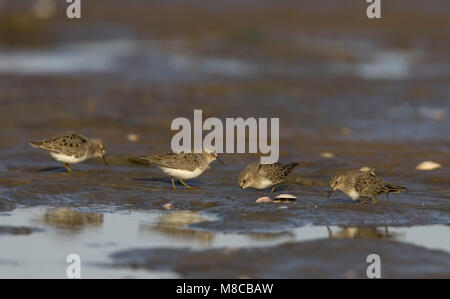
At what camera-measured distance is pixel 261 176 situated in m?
12.6

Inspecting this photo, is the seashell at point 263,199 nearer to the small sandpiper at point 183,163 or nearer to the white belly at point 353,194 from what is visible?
the white belly at point 353,194

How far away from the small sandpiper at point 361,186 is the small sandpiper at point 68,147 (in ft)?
13.3

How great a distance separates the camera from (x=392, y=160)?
15.1 meters

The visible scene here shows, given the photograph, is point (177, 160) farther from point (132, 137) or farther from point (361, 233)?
point (132, 137)

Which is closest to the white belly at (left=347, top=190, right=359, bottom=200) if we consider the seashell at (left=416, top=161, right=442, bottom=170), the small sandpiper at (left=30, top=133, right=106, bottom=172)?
the seashell at (left=416, top=161, right=442, bottom=170)

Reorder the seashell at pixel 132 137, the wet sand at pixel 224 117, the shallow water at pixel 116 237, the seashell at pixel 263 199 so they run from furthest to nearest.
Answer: the seashell at pixel 132 137, the seashell at pixel 263 199, the wet sand at pixel 224 117, the shallow water at pixel 116 237

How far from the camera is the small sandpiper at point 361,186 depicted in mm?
11805

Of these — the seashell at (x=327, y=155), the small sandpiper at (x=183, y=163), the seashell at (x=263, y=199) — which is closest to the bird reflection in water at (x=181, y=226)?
the seashell at (x=263, y=199)

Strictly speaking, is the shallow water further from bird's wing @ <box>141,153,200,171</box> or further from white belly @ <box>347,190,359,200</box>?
bird's wing @ <box>141,153,200,171</box>

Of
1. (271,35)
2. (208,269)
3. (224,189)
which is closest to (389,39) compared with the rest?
(271,35)

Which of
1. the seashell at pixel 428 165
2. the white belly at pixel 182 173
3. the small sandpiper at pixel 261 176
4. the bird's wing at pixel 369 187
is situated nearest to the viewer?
the bird's wing at pixel 369 187

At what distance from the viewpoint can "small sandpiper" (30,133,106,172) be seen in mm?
13703

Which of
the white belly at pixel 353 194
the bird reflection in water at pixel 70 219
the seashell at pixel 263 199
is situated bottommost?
the bird reflection in water at pixel 70 219
